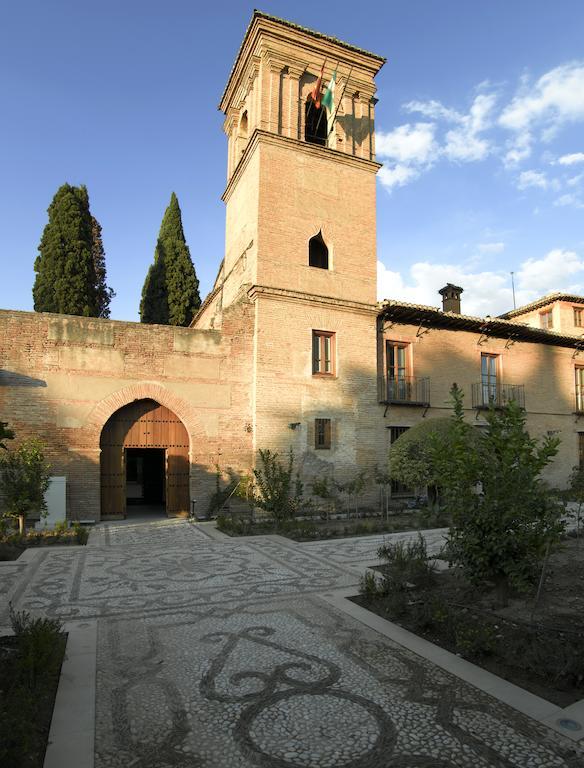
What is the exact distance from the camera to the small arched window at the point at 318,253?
16.2 meters

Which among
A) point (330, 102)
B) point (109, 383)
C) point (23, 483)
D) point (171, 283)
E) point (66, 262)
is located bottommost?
point (23, 483)

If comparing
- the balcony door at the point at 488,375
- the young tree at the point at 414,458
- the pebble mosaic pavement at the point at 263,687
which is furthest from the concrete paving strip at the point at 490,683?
the balcony door at the point at 488,375

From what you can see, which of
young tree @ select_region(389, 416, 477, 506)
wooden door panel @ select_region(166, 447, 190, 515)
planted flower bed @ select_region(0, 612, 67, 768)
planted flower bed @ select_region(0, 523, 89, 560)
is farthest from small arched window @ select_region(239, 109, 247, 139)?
planted flower bed @ select_region(0, 612, 67, 768)

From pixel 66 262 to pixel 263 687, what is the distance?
877 inches

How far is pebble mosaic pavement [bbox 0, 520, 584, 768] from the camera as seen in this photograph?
3080 millimetres

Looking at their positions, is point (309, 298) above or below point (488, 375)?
above

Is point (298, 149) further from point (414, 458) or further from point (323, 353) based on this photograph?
point (414, 458)

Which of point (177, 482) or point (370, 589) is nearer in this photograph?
point (370, 589)

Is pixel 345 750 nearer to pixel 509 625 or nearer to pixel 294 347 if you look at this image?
pixel 509 625

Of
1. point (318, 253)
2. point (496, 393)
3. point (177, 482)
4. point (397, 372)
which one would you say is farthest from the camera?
point (496, 393)

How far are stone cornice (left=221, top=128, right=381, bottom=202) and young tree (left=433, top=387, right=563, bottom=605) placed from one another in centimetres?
1242

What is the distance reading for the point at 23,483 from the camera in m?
10.7

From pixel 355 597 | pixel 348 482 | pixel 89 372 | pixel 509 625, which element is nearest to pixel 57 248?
pixel 89 372

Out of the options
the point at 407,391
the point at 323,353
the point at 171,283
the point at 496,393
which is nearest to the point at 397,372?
the point at 407,391
